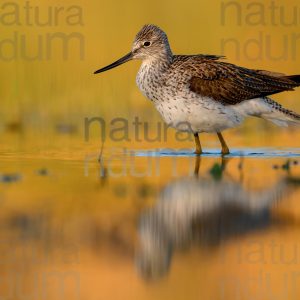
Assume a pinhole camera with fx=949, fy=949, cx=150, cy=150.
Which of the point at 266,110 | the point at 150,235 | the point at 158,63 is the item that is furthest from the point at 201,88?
the point at 150,235

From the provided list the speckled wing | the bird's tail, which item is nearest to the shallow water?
the speckled wing

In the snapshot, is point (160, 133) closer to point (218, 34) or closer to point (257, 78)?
point (257, 78)

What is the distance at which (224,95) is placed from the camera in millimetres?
12062

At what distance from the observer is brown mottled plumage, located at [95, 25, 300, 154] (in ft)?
38.5

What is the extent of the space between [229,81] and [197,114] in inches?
36.0

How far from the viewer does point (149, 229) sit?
280 inches

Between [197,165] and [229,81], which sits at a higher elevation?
[229,81]

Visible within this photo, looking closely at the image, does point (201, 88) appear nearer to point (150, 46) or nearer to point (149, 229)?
point (150, 46)

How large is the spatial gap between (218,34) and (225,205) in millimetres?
12305

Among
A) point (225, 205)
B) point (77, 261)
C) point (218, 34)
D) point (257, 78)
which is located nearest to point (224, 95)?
point (257, 78)

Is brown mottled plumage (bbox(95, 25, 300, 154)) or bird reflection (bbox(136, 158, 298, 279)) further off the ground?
brown mottled plumage (bbox(95, 25, 300, 154))

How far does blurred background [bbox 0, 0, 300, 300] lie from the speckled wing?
0.77 metres

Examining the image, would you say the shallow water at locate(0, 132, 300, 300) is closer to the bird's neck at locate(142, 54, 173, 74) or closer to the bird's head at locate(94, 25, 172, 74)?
the bird's neck at locate(142, 54, 173, 74)

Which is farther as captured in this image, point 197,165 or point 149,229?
point 197,165
